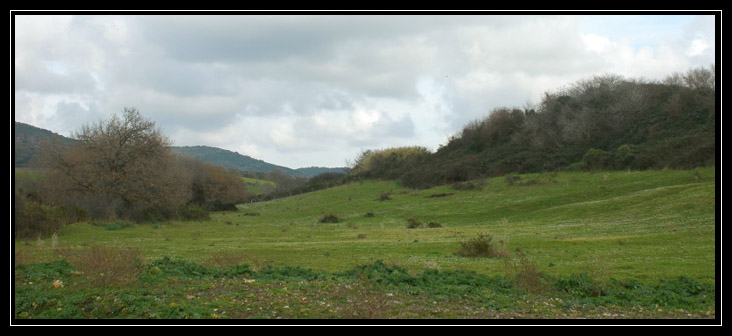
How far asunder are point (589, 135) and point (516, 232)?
168 ft

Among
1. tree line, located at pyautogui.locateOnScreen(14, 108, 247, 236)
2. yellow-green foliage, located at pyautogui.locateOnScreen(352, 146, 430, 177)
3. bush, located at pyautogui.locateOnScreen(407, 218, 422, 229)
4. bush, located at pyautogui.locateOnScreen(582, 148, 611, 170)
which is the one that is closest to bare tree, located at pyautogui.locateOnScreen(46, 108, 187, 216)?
tree line, located at pyautogui.locateOnScreen(14, 108, 247, 236)

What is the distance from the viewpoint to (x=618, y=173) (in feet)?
182

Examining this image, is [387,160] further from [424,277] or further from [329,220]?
[424,277]

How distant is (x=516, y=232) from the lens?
1282 inches

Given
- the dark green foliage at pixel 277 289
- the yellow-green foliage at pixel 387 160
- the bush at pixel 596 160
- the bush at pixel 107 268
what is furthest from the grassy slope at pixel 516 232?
the yellow-green foliage at pixel 387 160

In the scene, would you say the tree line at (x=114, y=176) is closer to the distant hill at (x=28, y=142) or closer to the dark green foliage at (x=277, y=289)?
the distant hill at (x=28, y=142)

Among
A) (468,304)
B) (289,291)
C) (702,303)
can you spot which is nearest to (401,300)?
(468,304)

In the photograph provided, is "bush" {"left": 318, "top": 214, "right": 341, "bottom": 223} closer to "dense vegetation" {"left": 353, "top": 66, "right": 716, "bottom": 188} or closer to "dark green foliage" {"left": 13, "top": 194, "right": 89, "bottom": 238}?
"dark green foliage" {"left": 13, "top": 194, "right": 89, "bottom": 238}

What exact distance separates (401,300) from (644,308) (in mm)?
5097

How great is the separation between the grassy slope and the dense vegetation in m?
4.42

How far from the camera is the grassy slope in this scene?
60.2 feet

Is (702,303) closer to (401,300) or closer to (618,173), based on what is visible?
(401,300)

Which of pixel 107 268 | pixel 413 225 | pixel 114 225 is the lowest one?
pixel 413 225

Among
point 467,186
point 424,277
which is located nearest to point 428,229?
point 424,277
